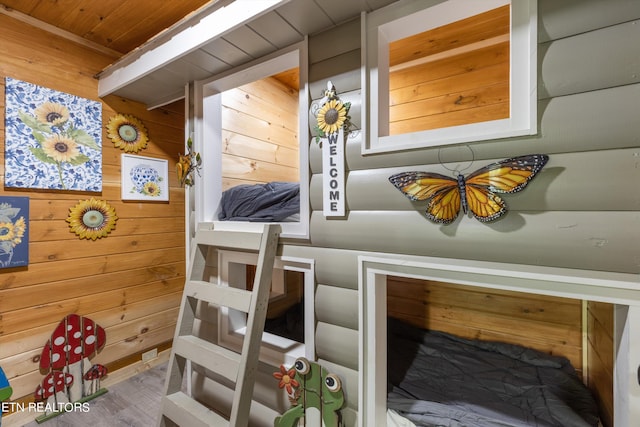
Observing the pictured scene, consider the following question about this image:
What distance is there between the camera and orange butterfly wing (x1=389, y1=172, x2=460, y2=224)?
917 mm

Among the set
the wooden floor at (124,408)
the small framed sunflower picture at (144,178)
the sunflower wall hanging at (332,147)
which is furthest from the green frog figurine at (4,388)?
the sunflower wall hanging at (332,147)

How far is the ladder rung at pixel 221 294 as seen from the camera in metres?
1.23

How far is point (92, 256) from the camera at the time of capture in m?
1.83

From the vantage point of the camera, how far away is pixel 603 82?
740mm

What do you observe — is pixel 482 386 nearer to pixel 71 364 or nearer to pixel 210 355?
pixel 210 355

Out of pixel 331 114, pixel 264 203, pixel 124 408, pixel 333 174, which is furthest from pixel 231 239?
pixel 124 408

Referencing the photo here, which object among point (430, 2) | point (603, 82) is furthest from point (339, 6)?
point (603, 82)

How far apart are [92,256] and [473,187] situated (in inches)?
91.7

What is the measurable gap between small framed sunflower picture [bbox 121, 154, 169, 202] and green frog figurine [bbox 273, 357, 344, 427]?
172cm

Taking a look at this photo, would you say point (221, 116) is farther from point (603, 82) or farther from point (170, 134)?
point (603, 82)

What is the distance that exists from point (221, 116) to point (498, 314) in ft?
8.45

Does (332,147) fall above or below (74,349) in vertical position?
above

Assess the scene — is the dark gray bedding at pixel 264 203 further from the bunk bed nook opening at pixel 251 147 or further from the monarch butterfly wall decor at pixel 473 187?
the monarch butterfly wall decor at pixel 473 187

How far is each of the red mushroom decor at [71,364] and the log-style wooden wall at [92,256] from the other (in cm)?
5
